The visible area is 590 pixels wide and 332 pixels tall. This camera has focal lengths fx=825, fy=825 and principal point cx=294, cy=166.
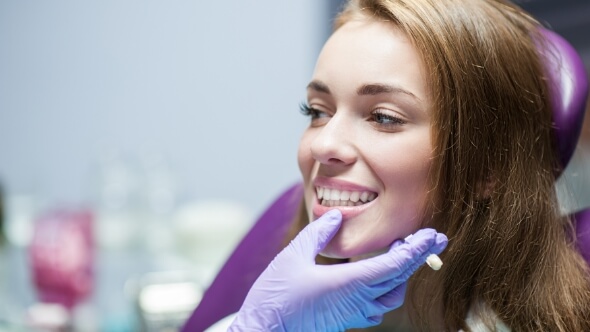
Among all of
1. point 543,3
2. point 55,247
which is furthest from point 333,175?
point 55,247

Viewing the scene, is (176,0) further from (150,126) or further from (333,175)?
(333,175)

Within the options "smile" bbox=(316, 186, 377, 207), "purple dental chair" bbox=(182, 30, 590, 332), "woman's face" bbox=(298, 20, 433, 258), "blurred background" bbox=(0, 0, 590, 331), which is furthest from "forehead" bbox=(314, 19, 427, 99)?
"blurred background" bbox=(0, 0, 590, 331)

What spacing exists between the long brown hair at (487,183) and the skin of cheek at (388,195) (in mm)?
23

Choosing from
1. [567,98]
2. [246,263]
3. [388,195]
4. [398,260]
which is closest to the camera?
[398,260]

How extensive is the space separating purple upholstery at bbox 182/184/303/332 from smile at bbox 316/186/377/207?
0.30m

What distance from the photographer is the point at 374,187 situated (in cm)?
108

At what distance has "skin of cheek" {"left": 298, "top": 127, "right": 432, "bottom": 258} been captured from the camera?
1066 mm

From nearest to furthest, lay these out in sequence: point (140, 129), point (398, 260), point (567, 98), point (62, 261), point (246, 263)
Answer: point (398, 260)
point (567, 98)
point (246, 263)
point (62, 261)
point (140, 129)

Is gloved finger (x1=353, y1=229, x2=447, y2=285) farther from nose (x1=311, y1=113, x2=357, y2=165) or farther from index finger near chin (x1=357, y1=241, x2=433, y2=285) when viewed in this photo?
nose (x1=311, y1=113, x2=357, y2=165)

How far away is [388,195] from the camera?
1.07 meters

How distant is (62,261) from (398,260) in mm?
1331

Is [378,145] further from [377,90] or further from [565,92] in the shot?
[565,92]

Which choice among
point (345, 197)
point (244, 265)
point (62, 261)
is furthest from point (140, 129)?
point (345, 197)

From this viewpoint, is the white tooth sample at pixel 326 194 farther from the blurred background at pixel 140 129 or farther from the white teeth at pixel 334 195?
the blurred background at pixel 140 129
